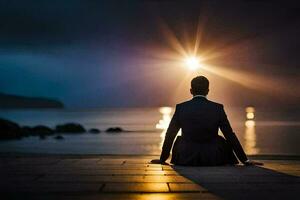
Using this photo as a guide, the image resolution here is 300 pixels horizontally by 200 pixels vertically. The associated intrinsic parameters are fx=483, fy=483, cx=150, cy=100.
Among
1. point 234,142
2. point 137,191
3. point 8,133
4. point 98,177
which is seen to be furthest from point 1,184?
point 8,133

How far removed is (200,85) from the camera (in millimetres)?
7473

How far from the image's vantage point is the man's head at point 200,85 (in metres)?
7.43

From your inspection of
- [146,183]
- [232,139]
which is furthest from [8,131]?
[146,183]

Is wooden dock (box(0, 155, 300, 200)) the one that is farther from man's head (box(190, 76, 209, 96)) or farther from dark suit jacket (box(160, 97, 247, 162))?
man's head (box(190, 76, 209, 96))

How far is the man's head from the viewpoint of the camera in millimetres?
7434

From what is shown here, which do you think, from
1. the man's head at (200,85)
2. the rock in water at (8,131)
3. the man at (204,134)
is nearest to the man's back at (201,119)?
the man at (204,134)

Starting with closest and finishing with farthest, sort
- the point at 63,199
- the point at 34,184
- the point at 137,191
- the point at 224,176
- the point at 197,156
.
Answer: the point at 63,199 < the point at 137,191 < the point at 34,184 < the point at 224,176 < the point at 197,156

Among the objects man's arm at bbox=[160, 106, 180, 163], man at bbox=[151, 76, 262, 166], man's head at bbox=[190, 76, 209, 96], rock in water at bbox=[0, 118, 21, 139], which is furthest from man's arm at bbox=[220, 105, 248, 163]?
rock in water at bbox=[0, 118, 21, 139]

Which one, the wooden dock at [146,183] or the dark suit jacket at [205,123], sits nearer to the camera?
the wooden dock at [146,183]

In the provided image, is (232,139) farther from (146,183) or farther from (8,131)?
(8,131)

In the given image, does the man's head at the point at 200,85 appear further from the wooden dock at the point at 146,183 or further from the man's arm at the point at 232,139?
the wooden dock at the point at 146,183

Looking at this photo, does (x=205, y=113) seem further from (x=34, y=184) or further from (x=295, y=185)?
(x=34, y=184)

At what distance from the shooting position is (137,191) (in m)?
4.72

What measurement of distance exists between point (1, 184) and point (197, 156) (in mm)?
→ 3220
